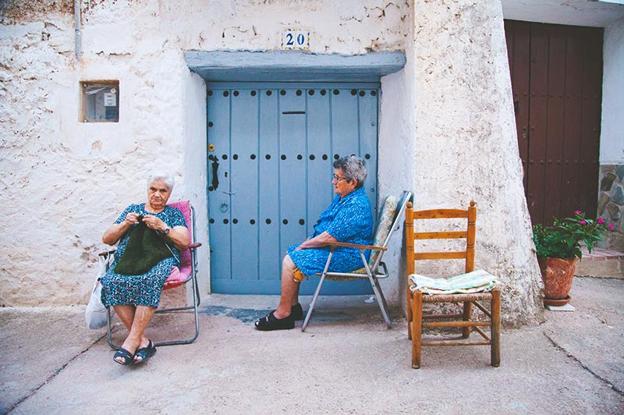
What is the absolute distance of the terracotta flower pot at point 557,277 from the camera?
12.8ft

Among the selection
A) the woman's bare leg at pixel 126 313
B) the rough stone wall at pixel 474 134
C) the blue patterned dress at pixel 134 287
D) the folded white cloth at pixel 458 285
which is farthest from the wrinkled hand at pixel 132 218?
the rough stone wall at pixel 474 134

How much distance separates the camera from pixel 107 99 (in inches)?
163

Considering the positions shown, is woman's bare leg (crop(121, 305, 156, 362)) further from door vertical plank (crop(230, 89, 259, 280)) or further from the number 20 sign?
the number 20 sign

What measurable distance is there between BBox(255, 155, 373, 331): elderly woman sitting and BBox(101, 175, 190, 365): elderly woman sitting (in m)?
0.76

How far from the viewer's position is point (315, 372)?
9.52 ft

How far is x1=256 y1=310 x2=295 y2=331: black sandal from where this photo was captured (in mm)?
3645

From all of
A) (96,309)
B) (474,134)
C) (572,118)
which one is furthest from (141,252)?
(572,118)

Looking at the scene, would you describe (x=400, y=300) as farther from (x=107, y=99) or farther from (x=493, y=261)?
(x=107, y=99)

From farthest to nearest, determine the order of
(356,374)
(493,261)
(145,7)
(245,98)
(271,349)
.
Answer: (245,98), (145,7), (493,261), (271,349), (356,374)

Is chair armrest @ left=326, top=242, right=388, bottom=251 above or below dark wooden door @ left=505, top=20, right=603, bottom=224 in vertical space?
below

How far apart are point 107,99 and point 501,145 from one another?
120 inches

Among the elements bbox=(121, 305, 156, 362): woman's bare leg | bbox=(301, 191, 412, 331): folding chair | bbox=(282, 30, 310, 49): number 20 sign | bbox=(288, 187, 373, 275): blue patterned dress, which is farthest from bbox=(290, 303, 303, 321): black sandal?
bbox=(282, 30, 310, 49): number 20 sign

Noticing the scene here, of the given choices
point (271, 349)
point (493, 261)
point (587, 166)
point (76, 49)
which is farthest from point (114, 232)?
point (587, 166)

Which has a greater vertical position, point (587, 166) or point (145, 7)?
point (145, 7)
